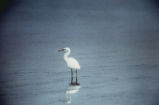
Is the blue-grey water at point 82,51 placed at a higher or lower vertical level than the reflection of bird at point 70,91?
higher

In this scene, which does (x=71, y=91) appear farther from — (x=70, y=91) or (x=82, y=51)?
(x=82, y=51)

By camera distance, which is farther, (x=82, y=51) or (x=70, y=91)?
(x=82, y=51)

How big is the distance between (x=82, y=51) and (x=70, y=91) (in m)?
0.96

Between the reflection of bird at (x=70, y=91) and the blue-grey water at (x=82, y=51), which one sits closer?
the reflection of bird at (x=70, y=91)

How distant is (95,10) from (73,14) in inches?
10.7

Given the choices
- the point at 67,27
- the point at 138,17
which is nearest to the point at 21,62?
the point at 67,27

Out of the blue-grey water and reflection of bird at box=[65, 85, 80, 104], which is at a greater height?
the blue-grey water

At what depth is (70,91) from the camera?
2.41 metres

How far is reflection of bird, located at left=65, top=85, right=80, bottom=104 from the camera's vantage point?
2300 mm

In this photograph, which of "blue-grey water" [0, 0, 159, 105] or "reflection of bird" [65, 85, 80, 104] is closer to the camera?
"reflection of bird" [65, 85, 80, 104]

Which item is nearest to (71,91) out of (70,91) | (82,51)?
(70,91)

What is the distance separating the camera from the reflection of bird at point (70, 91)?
2.30 m

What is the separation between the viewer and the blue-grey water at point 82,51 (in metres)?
2.42

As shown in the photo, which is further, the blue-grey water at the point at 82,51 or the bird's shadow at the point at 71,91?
the blue-grey water at the point at 82,51
